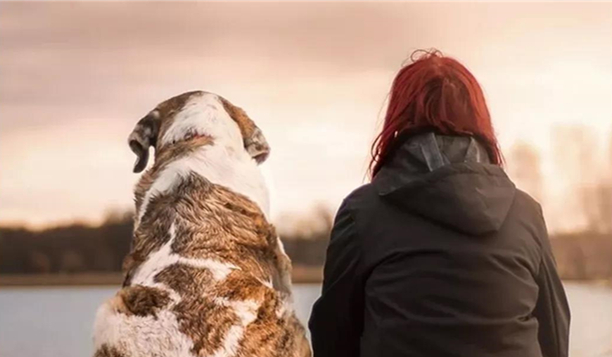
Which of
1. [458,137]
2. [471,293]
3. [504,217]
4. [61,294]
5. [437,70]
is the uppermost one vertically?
[437,70]

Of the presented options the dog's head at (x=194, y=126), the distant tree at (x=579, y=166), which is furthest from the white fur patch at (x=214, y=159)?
the distant tree at (x=579, y=166)

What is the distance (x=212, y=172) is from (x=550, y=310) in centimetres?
87

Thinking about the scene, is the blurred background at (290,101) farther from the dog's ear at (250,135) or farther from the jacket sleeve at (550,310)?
the jacket sleeve at (550,310)

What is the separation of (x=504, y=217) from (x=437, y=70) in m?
0.41

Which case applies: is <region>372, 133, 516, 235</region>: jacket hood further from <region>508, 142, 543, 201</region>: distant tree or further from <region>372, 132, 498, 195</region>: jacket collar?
<region>508, 142, 543, 201</region>: distant tree

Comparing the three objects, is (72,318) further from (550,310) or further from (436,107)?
(550,310)

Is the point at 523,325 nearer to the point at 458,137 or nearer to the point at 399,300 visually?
the point at 399,300

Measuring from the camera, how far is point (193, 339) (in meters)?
1.78

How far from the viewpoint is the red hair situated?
74.1 inches

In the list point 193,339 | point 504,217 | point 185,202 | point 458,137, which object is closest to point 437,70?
point 458,137

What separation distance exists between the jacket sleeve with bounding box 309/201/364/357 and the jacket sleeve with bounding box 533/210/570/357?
1.33ft

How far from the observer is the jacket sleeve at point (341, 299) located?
6.06 feet

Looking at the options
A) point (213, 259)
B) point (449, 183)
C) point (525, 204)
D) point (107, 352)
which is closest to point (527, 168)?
point (525, 204)

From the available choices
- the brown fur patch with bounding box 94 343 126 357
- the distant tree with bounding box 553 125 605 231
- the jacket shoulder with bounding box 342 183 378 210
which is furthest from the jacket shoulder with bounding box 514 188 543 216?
the brown fur patch with bounding box 94 343 126 357
